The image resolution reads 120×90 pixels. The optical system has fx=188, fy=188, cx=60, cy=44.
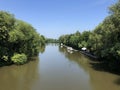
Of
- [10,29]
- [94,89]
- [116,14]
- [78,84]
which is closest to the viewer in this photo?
[94,89]

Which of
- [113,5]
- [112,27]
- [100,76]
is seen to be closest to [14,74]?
[100,76]

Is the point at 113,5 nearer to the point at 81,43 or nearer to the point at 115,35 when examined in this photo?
the point at 115,35

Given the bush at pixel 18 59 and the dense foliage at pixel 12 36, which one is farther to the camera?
the bush at pixel 18 59

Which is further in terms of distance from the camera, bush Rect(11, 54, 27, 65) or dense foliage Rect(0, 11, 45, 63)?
bush Rect(11, 54, 27, 65)

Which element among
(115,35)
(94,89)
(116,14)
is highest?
(116,14)

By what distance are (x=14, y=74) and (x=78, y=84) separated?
8.92 metres

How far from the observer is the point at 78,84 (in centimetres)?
1862

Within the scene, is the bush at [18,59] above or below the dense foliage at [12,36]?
below

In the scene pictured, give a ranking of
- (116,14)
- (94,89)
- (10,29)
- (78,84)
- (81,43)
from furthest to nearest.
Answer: (81,43) → (10,29) → (116,14) → (78,84) → (94,89)

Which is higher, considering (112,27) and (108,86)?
(112,27)

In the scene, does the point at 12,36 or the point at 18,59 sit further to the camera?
the point at 18,59

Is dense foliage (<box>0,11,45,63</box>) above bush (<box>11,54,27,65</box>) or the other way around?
above

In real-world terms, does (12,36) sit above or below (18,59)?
above

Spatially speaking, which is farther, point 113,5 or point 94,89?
point 113,5
